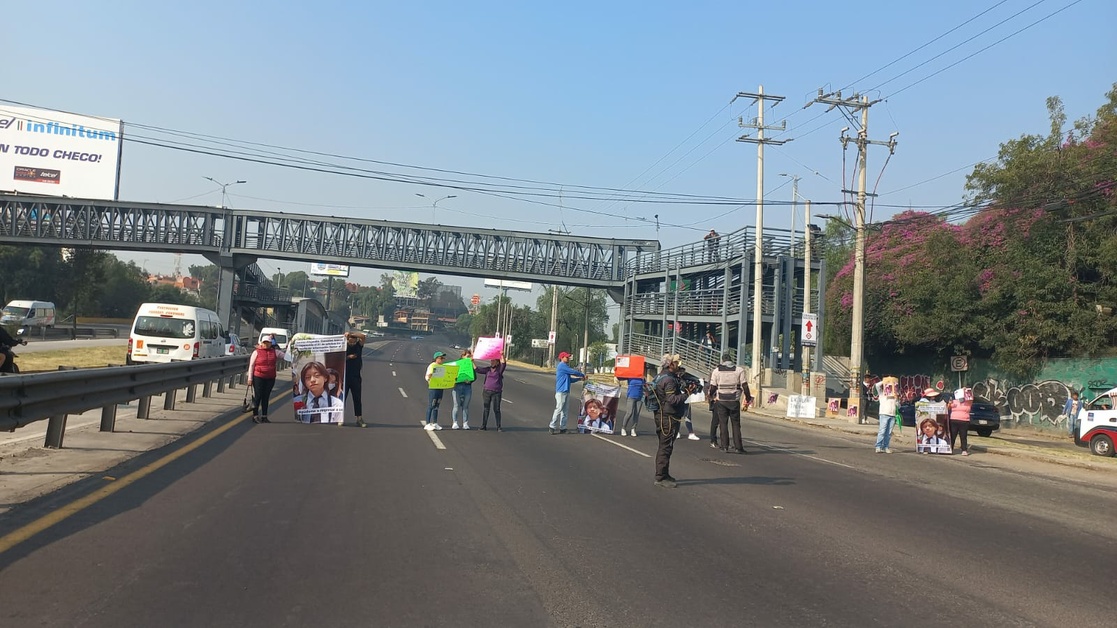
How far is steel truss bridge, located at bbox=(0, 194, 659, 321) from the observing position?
187 feet

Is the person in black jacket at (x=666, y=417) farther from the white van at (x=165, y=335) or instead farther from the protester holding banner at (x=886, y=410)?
the white van at (x=165, y=335)

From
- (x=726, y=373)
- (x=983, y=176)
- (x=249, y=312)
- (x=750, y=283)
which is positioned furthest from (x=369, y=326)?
(x=726, y=373)

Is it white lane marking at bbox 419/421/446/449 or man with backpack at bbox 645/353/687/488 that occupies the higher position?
man with backpack at bbox 645/353/687/488

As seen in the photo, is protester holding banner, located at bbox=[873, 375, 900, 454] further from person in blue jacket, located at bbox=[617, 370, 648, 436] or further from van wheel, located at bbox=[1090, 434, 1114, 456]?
van wheel, located at bbox=[1090, 434, 1114, 456]

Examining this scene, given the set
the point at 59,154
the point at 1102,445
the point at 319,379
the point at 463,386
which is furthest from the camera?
the point at 59,154

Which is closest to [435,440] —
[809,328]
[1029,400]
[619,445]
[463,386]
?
[463,386]

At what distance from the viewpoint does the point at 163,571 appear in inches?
235

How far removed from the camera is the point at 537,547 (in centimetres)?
720

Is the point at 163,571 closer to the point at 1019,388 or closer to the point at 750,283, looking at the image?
the point at 1019,388

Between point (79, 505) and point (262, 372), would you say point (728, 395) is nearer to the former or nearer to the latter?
point (262, 372)

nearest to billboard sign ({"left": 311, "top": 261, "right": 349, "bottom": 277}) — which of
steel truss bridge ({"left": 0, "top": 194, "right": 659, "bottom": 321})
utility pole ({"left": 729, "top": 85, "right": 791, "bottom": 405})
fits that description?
steel truss bridge ({"left": 0, "top": 194, "right": 659, "bottom": 321})

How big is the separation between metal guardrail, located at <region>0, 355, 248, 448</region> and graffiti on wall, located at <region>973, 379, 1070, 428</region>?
95.2 feet

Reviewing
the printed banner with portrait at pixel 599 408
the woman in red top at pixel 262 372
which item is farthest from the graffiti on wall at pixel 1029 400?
the woman in red top at pixel 262 372

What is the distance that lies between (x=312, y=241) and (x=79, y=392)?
165 ft
